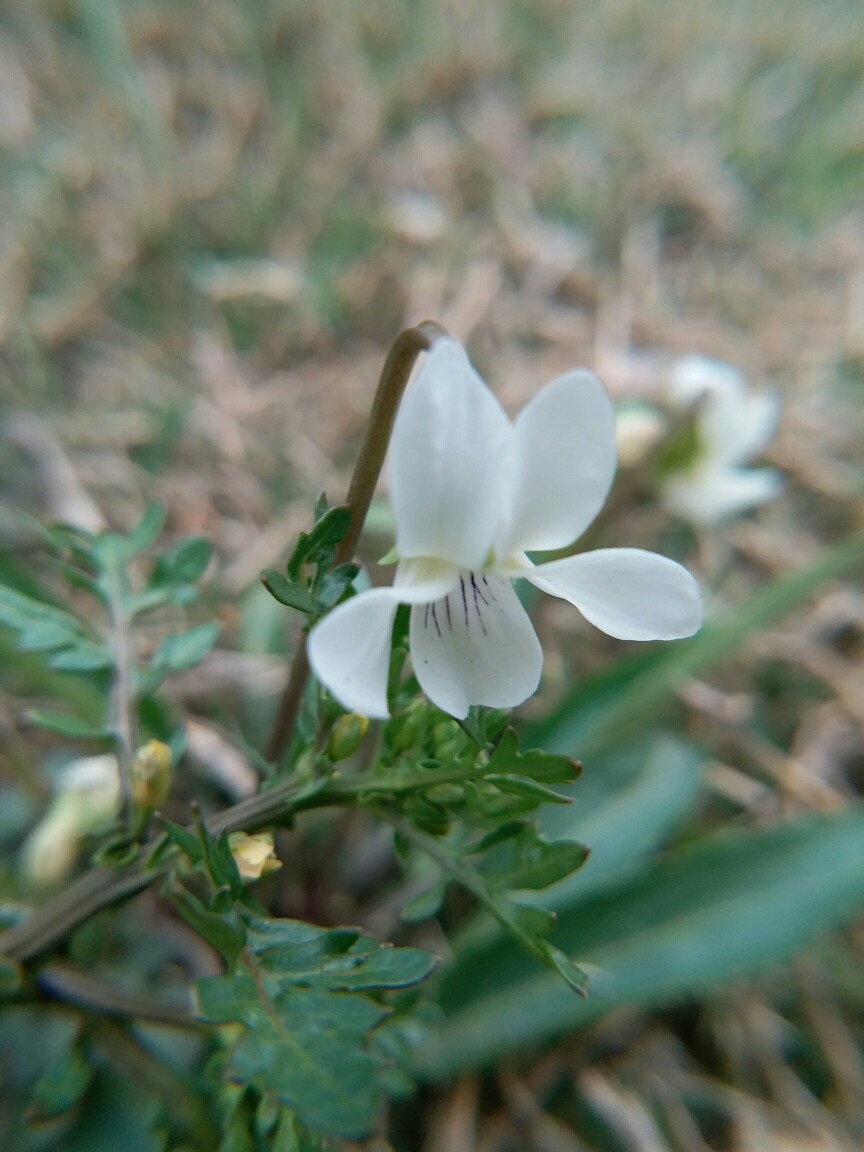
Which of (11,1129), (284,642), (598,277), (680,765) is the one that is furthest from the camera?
(598,277)

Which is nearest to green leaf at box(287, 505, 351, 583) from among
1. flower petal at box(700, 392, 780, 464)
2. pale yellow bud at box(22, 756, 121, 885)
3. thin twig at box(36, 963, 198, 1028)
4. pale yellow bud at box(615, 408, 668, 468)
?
thin twig at box(36, 963, 198, 1028)

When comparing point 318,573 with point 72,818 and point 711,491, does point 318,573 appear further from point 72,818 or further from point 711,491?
point 711,491

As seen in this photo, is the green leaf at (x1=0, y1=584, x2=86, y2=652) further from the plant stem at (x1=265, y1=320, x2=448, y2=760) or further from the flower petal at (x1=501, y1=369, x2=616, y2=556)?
the flower petal at (x1=501, y1=369, x2=616, y2=556)

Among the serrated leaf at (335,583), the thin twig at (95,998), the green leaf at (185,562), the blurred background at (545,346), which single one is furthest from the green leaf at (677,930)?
the serrated leaf at (335,583)

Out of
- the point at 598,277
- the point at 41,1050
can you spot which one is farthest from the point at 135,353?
the point at 41,1050

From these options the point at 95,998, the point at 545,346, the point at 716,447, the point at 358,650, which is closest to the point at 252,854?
the point at 358,650

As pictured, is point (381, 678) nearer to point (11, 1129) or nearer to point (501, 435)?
point (501, 435)
